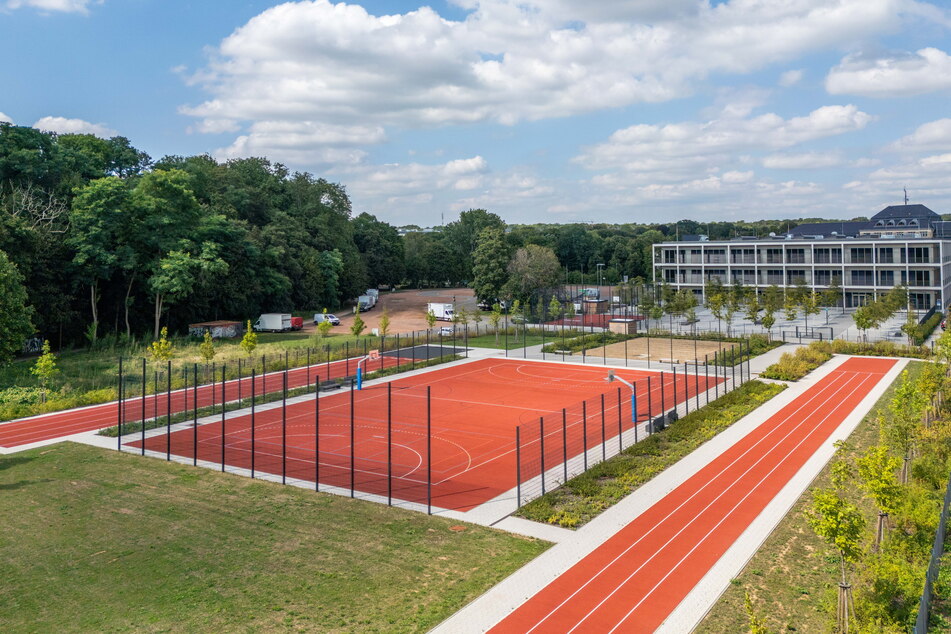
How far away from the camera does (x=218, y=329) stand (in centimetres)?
5769

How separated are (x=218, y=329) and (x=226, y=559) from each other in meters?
45.8

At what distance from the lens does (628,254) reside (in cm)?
12369

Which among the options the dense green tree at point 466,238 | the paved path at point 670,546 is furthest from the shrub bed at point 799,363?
the dense green tree at point 466,238

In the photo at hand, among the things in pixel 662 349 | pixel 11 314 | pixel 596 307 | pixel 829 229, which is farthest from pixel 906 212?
pixel 11 314

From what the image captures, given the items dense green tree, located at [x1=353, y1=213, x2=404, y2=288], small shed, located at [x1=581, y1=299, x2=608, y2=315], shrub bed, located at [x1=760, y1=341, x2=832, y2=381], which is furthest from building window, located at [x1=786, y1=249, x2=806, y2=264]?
dense green tree, located at [x1=353, y1=213, x2=404, y2=288]

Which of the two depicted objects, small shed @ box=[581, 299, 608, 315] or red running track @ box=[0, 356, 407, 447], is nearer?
red running track @ box=[0, 356, 407, 447]

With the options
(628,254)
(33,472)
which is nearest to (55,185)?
(33,472)

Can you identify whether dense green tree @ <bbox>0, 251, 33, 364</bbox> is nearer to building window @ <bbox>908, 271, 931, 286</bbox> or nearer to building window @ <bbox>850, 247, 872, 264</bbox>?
building window @ <bbox>850, 247, 872, 264</bbox>

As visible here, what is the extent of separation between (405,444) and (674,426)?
985 cm

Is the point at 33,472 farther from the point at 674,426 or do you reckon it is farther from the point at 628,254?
the point at 628,254

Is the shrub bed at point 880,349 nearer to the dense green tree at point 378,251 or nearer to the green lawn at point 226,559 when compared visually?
the green lawn at point 226,559

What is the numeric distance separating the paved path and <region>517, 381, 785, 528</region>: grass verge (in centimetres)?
37

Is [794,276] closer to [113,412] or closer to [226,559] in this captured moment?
[113,412]

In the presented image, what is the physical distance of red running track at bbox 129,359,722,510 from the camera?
20.3 m
